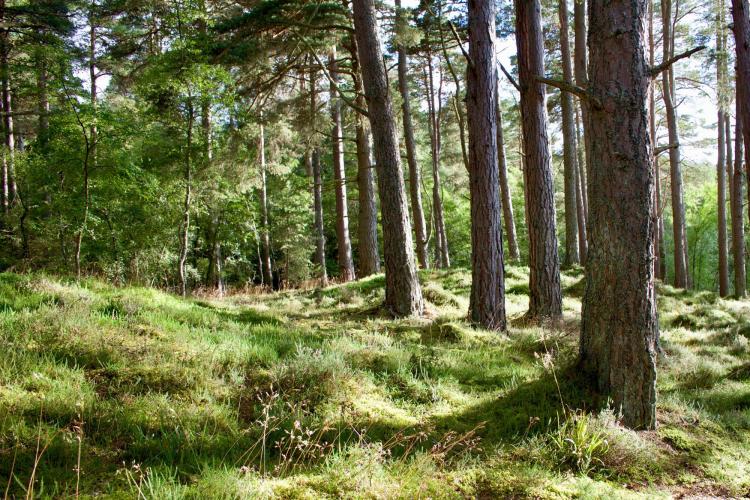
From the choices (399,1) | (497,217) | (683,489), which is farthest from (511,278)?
(399,1)

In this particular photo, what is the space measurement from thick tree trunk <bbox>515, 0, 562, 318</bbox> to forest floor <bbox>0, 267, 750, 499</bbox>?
2.39 m

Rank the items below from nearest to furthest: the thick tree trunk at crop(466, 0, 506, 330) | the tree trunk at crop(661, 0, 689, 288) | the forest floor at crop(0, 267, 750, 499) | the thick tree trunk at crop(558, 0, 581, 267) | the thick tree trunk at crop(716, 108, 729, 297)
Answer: the forest floor at crop(0, 267, 750, 499) < the thick tree trunk at crop(466, 0, 506, 330) < the thick tree trunk at crop(558, 0, 581, 267) < the tree trunk at crop(661, 0, 689, 288) < the thick tree trunk at crop(716, 108, 729, 297)

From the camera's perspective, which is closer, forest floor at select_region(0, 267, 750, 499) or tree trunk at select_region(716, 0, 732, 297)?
forest floor at select_region(0, 267, 750, 499)

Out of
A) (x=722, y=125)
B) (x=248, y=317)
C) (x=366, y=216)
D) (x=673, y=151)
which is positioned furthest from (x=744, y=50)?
(x=722, y=125)

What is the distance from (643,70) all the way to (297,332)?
4573 millimetres

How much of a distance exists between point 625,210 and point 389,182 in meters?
4.95

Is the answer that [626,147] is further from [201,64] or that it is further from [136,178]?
[136,178]

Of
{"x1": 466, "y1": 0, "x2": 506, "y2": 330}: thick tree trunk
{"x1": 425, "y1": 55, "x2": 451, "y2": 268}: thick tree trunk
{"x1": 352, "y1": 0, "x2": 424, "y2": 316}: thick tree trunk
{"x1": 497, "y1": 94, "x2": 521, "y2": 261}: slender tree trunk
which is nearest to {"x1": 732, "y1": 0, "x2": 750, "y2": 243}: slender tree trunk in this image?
{"x1": 466, "y1": 0, "x2": 506, "y2": 330}: thick tree trunk

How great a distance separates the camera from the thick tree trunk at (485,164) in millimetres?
6910

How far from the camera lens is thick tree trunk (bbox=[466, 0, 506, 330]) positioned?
22.7ft

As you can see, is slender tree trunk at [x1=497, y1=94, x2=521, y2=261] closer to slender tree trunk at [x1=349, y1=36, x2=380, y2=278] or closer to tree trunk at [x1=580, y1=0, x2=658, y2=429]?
slender tree trunk at [x1=349, y1=36, x2=380, y2=278]

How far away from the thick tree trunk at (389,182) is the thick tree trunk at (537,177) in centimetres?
224

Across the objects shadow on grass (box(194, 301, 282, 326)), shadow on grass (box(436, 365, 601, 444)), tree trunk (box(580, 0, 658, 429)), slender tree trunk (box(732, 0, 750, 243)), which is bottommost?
shadow on grass (box(436, 365, 601, 444))

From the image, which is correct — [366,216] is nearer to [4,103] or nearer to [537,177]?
[537,177]
